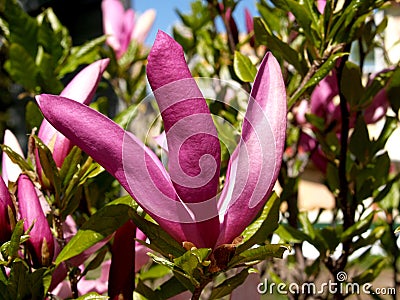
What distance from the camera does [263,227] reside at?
556 millimetres

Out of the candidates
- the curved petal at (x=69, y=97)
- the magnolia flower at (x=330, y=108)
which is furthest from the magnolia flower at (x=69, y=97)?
the magnolia flower at (x=330, y=108)

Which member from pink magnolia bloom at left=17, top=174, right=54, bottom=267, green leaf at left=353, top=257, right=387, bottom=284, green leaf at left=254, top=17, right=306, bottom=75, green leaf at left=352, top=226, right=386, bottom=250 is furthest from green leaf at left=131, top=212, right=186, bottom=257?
green leaf at left=353, top=257, right=387, bottom=284

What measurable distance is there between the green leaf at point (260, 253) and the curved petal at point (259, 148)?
1.0 inches

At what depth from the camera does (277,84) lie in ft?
1.63

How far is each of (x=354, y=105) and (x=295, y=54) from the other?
0.57 feet

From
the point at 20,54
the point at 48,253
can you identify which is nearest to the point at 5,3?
the point at 20,54

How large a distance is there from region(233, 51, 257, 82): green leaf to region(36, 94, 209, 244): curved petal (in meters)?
0.29

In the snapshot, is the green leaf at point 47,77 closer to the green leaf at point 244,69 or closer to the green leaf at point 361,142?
the green leaf at point 244,69

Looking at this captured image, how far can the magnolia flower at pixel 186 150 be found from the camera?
1.50 feet

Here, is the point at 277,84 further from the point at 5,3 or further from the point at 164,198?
the point at 5,3

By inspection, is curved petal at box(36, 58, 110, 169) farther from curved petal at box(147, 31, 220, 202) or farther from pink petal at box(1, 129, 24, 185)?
curved petal at box(147, 31, 220, 202)

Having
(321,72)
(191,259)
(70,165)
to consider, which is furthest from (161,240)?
(321,72)

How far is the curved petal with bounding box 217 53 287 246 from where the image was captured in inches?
19.1

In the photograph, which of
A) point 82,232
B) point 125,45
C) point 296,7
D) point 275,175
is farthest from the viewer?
point 125,45
